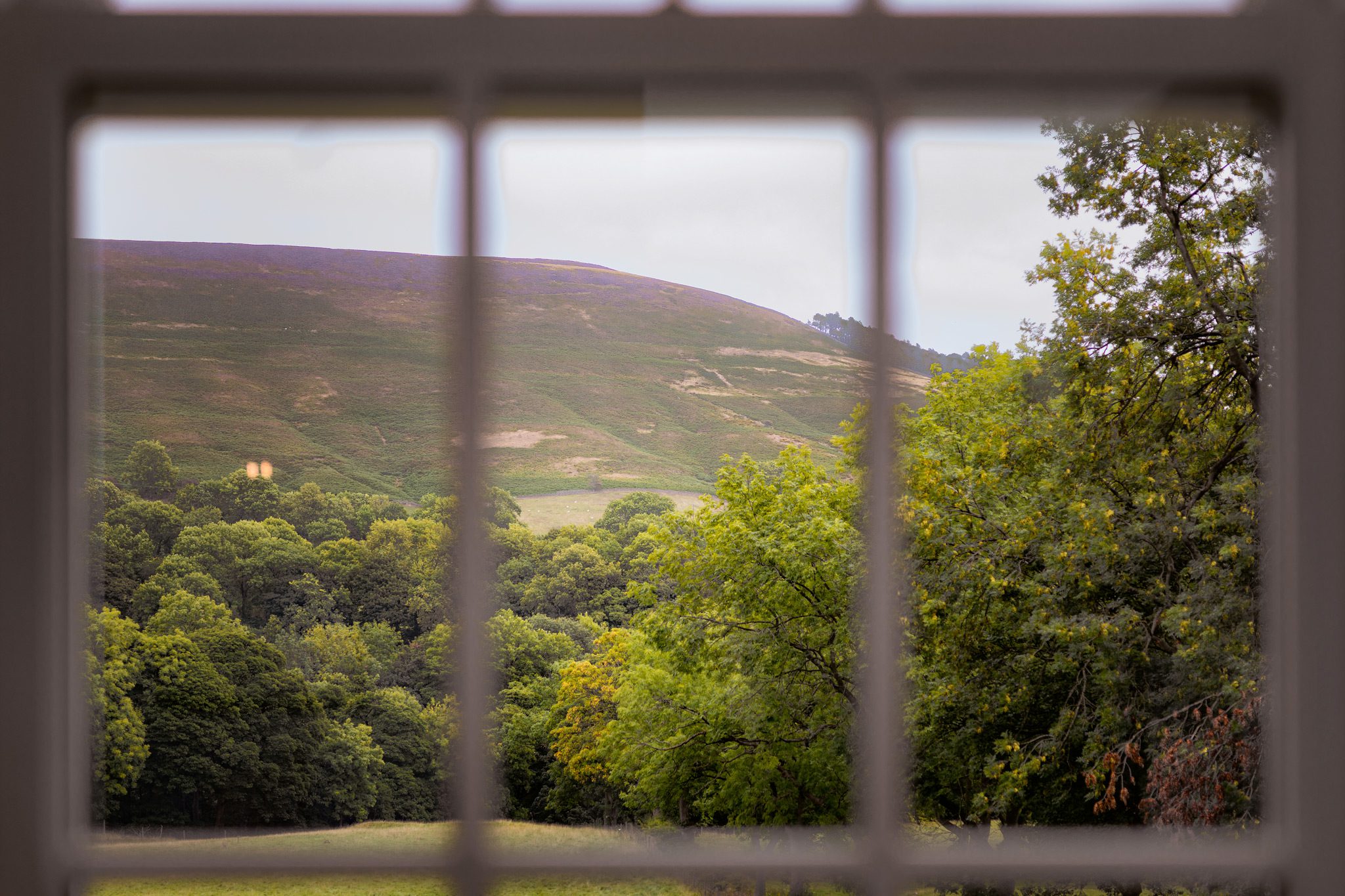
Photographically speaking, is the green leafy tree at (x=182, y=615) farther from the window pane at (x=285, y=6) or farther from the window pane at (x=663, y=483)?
the window pane at (x=285, y=6)

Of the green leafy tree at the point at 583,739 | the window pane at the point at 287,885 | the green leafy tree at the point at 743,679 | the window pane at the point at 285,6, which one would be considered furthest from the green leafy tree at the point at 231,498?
the green leafy tree at the point at 743,679

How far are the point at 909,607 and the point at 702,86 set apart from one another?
433cm

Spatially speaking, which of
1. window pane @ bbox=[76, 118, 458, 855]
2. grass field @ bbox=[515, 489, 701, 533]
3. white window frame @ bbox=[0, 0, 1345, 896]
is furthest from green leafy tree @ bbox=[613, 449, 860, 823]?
white window frame @ bbox=[0, 0, 1345, 896]

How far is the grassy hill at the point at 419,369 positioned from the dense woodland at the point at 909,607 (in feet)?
0.56

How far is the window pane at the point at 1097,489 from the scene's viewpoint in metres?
4.39

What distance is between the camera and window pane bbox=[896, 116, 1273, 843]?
439 cm

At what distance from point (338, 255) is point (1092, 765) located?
5.15 meters

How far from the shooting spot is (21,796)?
557 mm

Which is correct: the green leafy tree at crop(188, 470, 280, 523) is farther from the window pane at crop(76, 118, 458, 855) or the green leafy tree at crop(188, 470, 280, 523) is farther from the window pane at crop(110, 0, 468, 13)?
the window pane at crop(110, 0, 468, 13)

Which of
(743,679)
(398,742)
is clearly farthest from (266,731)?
(743,679)

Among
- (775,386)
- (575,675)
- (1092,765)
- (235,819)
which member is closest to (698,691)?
(575,675)

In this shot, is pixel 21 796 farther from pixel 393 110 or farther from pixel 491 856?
pixel 393 110

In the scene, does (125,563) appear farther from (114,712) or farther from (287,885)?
(287,885)

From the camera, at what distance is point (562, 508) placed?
329 centimetres
